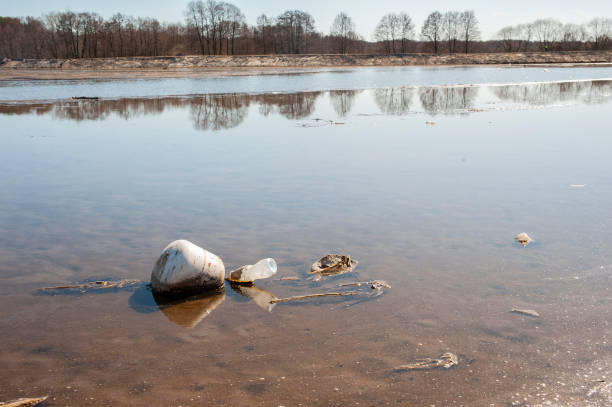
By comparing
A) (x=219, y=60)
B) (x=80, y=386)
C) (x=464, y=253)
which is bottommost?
(x=80, y=386)

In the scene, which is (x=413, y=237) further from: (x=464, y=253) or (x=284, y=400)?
(x=284, y=400)

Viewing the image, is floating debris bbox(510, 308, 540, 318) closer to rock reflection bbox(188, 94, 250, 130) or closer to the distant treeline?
rock reflection bbox(188, 94, 250, 130)

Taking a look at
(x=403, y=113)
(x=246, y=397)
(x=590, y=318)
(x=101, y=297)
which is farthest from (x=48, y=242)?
(x=403, y=113)

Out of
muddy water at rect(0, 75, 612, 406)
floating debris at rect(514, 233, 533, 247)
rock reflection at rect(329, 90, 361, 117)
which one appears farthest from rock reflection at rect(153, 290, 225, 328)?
rock reflection at rect(329, 90, 361, 117)

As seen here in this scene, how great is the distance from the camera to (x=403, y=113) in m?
17.4

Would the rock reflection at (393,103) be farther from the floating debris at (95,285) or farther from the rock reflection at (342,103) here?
the floating debris at (95,285)

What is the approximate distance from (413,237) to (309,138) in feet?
23.6

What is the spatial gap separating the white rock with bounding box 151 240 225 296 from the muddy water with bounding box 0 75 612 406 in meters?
0.16

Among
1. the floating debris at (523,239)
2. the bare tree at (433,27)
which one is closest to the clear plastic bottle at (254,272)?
the floating debris at (523,239)

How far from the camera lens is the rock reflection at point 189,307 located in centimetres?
398

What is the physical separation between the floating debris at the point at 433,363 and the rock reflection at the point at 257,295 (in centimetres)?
128

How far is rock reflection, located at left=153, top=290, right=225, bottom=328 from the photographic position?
398 cm

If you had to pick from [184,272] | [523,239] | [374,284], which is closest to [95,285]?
[184,272]

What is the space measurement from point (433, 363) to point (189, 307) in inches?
79.5
